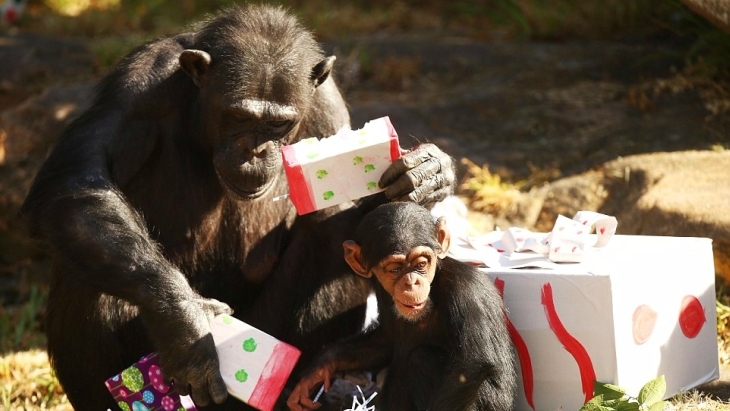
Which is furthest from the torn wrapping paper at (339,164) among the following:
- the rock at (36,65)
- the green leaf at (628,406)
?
the rock at (36,65)

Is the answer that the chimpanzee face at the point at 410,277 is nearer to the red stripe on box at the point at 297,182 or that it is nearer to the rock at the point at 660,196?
the red stripe on box at the point at 297,182

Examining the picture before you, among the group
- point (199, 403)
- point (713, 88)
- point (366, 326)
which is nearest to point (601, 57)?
point (713, 88)

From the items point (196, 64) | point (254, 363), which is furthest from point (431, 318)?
point (196, 64)

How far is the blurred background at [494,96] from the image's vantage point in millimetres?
7734

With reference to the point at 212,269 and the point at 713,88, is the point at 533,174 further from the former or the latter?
the point at 212,269

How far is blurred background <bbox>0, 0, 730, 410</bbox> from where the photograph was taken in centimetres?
773

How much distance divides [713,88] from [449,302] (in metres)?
5.11

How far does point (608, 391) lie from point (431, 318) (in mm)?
902

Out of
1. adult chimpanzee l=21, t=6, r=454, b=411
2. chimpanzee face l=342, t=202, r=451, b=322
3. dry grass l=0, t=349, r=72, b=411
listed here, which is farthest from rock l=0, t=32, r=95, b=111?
chimpanzee face l=342, t=202, r=451, b=322

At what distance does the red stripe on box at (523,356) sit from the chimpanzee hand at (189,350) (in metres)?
1.45

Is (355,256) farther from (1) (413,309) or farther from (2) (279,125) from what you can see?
(2) (279,125)

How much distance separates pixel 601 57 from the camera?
10.3 metres

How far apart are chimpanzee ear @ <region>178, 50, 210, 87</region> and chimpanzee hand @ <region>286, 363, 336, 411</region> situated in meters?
1.67

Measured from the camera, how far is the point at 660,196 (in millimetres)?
6848
